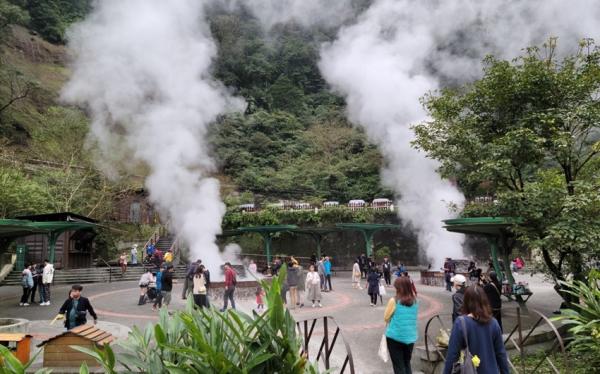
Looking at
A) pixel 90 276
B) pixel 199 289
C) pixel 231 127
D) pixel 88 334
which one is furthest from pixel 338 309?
pixel 231 127

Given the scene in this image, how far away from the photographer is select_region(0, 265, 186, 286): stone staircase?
1812 cm

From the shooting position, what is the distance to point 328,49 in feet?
188

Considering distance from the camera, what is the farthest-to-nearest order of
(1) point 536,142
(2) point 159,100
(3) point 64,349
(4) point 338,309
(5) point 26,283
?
(2) point 159,100, (5) point 26,283, (4) point 338,309, (1) point 536,142, (3) point 64,349

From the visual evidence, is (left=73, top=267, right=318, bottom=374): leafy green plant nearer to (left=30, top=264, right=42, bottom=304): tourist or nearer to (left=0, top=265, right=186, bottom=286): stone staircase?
(left=30, top=264, right=42, bottom=304): tourist

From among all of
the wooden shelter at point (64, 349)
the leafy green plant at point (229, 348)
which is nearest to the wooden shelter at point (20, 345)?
the wooden shelter at point (64, 349)

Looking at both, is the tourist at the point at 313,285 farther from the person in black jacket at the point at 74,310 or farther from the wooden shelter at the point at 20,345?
the wooden shelter at the point at 20,345

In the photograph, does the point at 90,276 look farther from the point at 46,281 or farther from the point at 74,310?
the point at 74,310

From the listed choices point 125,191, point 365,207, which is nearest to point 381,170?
point 365,207

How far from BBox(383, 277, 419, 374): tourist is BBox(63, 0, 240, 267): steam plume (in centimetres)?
1739

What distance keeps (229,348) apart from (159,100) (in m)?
32.0

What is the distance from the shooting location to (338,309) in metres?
11.0

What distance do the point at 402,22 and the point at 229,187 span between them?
98.9 ft

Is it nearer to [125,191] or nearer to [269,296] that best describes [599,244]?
[269,296]

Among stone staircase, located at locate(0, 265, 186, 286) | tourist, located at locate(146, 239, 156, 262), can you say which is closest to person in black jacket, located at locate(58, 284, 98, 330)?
stone staircase, located at locate(0, 265, 186, 286)
